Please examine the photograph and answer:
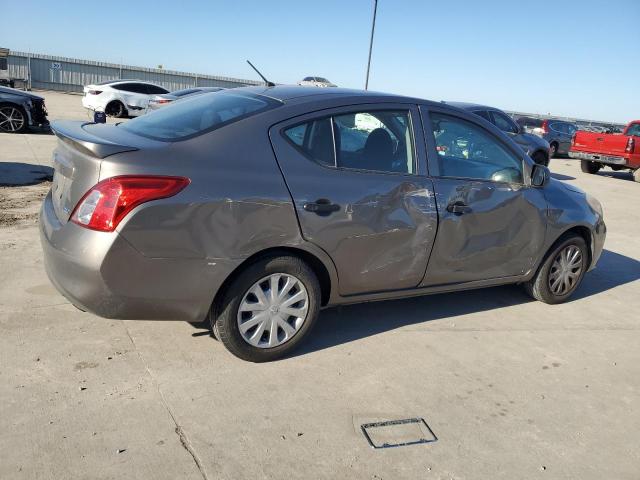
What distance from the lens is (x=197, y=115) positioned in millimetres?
3695

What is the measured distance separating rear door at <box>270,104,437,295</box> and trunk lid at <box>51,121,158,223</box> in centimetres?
88

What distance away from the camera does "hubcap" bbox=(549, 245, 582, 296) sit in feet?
16.7

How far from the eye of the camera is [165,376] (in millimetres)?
3322

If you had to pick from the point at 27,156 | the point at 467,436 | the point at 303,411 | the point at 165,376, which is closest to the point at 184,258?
the point at 165,376

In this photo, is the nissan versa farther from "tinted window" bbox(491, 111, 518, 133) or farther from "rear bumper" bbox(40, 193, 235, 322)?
"tinted window" bbox(491, 111, 518, 133)

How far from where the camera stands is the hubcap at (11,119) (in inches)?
525

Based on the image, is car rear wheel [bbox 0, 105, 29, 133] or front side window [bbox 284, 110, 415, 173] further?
car rear wheel [bbox 0, 105, 29, 133]

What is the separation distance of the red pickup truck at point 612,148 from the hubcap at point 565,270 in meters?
12.4

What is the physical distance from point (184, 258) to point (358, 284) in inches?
48.0

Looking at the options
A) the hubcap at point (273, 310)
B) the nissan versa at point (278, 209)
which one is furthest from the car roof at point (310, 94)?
the hubcap at point (273, 310)

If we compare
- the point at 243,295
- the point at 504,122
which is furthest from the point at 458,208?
the point at 504,122

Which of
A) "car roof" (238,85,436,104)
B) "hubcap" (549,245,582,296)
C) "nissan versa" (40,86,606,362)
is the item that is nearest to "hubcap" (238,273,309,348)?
"nissan versa" (40,86,606,362)

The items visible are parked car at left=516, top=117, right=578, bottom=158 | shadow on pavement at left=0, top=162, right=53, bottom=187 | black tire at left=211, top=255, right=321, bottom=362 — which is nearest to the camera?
black tire at left=211, top=255, right=321, bottom=362

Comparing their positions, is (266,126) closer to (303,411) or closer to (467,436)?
(303,411)
